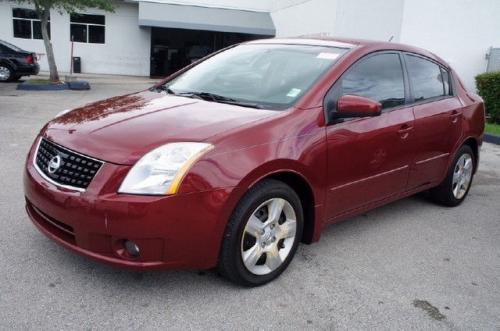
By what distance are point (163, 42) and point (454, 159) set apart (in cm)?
2302

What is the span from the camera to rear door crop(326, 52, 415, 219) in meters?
3.65

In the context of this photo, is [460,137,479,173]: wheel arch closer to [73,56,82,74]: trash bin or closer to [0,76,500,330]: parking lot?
[0,76,500,330]: parking lot

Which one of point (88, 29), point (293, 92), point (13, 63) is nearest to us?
point (293, 92)

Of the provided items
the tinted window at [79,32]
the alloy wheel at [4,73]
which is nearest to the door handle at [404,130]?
the alloy wheel at [4,73]

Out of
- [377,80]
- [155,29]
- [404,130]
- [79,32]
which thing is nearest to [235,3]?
[155,29]

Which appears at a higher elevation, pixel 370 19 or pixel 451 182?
pixel 370 19

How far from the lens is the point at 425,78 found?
4.78 meters

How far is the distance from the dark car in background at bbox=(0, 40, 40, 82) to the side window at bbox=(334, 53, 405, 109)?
A: 16.8 metres

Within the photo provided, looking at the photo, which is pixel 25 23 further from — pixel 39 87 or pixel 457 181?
pixel 457 181

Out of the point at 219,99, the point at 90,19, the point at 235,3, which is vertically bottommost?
the point at 219,99

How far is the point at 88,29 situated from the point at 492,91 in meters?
20.4

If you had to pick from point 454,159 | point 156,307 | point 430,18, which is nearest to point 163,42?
point 430,18

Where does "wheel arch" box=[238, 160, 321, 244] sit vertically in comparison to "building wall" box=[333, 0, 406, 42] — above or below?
below

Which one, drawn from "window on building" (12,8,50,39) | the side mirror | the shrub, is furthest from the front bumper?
"window on building" (12,8,50,39)
